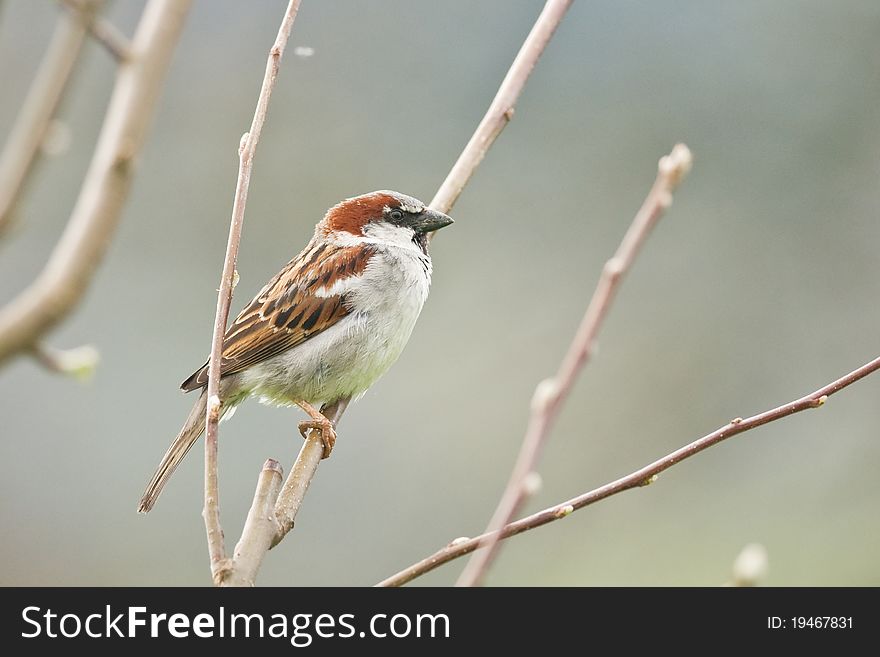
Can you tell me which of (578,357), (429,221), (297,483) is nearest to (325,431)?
(297,483)

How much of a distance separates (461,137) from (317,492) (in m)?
2.78

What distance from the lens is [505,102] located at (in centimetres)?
241

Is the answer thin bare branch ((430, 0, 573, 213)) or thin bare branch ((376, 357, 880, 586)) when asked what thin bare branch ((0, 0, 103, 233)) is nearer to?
thin bare branch ((376, 357, 880, 586))

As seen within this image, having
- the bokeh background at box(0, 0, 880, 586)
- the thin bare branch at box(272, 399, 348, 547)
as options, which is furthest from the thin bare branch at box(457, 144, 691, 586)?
the bokeh background at box(0, 0, 880, 586)

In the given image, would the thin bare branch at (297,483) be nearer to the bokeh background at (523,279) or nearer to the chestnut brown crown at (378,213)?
the chestnut brown crown at (378,213)

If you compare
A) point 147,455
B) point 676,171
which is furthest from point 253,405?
point 676,171

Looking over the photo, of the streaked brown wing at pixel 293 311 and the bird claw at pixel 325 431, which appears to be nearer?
the bird claw at pixel 325 431

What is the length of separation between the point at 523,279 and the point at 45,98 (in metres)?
5.76

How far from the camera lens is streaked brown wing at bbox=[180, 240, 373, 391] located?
10.7 ft

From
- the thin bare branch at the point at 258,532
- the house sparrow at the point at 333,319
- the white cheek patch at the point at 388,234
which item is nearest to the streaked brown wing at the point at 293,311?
the house sparrow at the point at 333,319

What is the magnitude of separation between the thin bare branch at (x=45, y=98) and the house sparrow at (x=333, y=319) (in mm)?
2131

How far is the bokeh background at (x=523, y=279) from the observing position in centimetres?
534

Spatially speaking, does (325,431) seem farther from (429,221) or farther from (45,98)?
(45,98)

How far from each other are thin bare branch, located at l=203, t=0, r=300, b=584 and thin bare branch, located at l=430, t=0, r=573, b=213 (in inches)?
22.9
